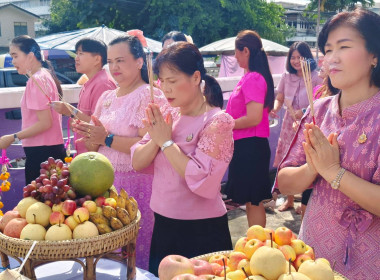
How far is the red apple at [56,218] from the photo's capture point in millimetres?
1527

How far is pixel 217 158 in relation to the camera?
177 centimetres

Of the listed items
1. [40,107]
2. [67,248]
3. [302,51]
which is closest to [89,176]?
[67,248]

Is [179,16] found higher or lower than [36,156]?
higher

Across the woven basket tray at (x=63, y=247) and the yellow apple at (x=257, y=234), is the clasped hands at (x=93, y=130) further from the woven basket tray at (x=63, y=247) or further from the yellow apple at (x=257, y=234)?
the yellow apple at (x=257, y=234)

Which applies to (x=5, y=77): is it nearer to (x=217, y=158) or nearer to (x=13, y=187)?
(x=13, y=187)

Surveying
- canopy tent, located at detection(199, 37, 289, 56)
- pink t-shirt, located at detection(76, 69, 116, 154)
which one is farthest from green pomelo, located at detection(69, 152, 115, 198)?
canopy tent, located at detection(199, 37, 289, 56)

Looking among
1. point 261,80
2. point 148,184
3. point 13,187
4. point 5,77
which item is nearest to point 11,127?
point 13,187

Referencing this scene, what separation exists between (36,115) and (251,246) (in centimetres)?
221

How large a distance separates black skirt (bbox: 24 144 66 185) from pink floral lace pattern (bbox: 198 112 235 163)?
1.73m

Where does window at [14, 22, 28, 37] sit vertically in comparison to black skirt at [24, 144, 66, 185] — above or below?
below

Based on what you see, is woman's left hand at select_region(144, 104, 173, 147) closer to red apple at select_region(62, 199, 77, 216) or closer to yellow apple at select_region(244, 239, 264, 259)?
red apple at select_region(62, 199, 77, 216)

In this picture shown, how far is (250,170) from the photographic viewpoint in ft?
11.0

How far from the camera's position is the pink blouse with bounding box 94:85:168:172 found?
2301mm

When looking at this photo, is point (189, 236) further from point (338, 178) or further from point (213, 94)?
point (338, 178)
